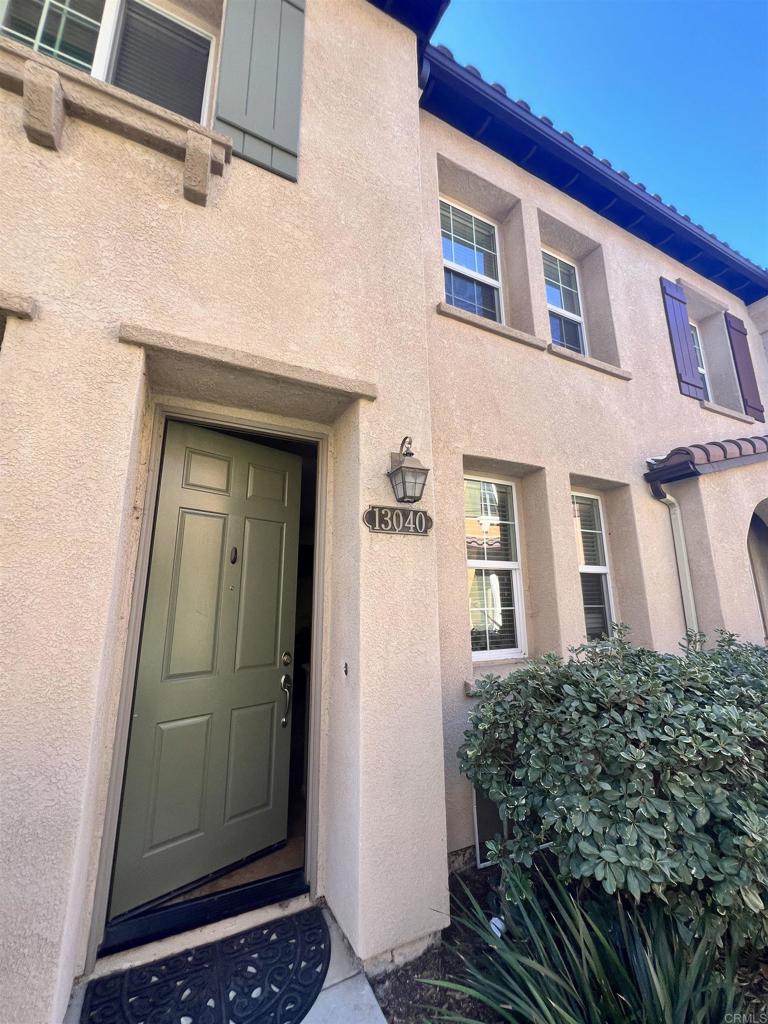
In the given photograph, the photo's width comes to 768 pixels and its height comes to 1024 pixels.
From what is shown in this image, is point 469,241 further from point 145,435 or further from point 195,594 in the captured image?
point 195,594

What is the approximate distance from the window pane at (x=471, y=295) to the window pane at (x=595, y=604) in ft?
10.4

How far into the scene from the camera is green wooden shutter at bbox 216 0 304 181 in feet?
9.36

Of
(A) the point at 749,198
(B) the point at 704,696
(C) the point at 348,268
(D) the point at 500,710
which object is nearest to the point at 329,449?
(C) the point at 348,268

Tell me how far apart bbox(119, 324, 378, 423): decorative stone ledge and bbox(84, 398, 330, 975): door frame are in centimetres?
13

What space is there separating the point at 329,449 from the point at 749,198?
1544cm

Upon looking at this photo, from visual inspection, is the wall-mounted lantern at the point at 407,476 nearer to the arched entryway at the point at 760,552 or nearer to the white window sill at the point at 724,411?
the white window sill at the point at 724,411

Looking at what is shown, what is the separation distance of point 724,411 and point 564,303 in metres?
3.05

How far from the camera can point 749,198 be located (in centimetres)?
1127

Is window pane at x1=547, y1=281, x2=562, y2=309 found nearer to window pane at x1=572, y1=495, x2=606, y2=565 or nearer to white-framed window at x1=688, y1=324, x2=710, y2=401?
window pane at x1=572, y1=495, x2=606, y2=565

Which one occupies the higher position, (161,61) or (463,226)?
(463,226)

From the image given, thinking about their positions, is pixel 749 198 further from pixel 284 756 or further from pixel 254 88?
pixel 284 756

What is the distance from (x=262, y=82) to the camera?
300 cm

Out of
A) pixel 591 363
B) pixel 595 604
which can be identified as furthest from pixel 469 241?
pixel 595 604

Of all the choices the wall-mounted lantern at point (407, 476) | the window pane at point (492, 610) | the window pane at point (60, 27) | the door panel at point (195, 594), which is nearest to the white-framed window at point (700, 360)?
the window pane at point (492, 610)
